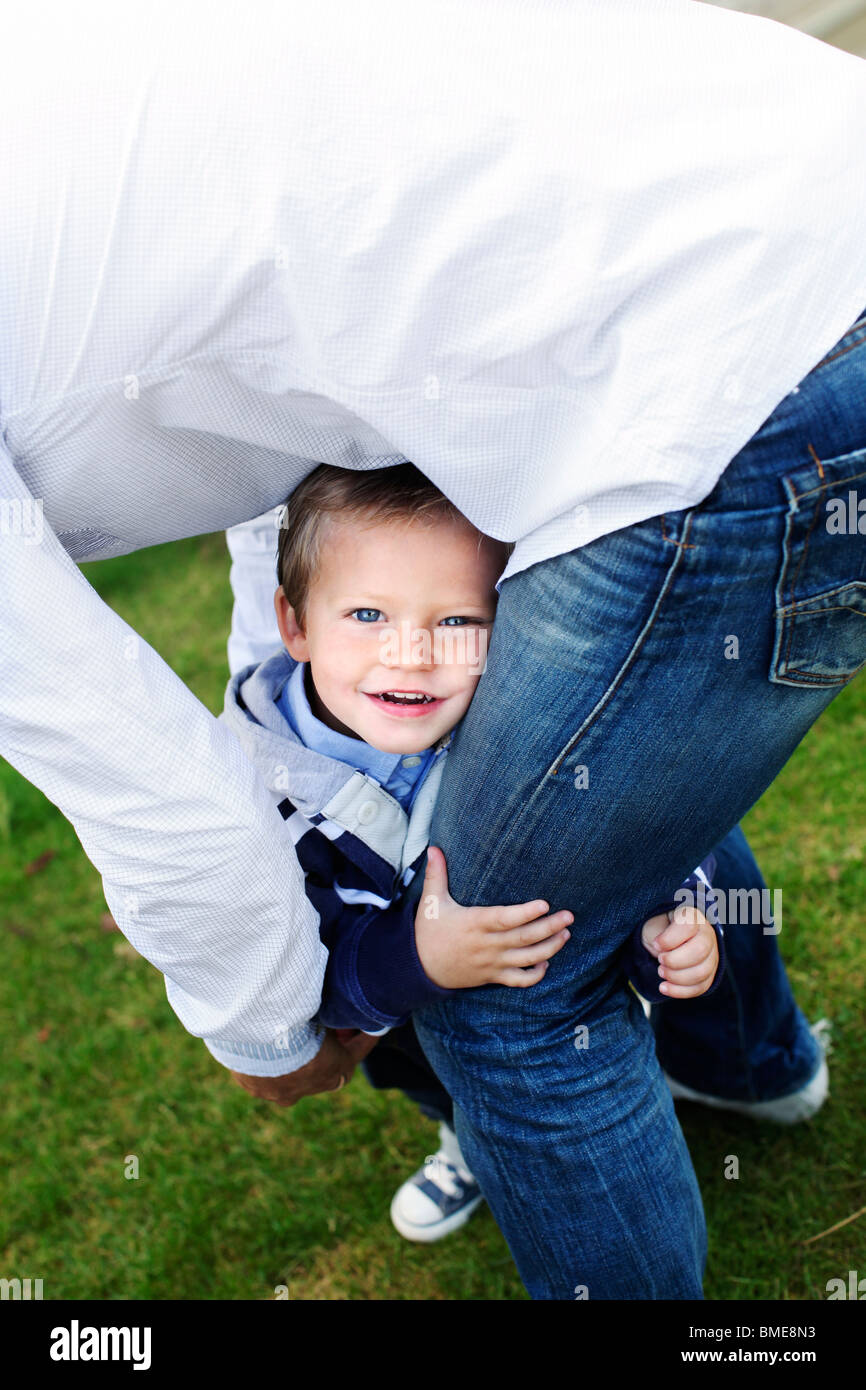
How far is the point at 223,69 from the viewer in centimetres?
107

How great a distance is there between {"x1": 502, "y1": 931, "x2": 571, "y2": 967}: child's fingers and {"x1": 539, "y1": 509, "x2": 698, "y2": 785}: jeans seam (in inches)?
9.6

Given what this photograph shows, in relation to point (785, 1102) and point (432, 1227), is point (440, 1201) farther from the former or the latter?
point (785, 1102)

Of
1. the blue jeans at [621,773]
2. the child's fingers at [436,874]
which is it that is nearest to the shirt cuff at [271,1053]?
the blue jeans at [621,773]

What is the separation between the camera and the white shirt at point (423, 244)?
1.08m

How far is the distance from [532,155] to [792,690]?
62cm

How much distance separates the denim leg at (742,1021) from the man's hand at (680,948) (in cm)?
48

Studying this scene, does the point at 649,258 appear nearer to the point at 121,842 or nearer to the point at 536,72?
the point at 536,72

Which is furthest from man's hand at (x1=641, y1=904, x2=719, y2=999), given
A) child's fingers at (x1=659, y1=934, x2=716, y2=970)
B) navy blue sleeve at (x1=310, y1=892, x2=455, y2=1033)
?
navy blue sleeve at (x1=310, y1=892, x2=455, y2=1033)

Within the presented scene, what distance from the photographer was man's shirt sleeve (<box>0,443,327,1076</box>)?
1.25m

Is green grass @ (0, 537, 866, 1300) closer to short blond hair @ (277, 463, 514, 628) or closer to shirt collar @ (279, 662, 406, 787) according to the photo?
shirt collar @ (279, 662, 406, 787)

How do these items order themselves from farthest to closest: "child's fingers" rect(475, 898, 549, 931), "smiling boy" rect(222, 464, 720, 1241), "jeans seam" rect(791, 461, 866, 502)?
"smiling boy" rect(222, 464, 720, 1241)
"child's fingers" rect(475, 898, 549, 931)
"jeans seam" rect(791, 461, 866, 502)

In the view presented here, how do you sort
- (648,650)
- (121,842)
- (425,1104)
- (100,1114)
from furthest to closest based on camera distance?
(100,1114)
(425,1104)
(121,842)
(648,650)

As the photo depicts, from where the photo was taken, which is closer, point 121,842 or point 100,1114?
point 121,842

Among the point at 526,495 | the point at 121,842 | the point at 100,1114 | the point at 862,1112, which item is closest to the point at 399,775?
the point at 121,842
